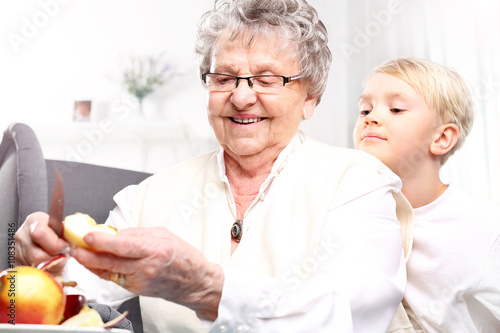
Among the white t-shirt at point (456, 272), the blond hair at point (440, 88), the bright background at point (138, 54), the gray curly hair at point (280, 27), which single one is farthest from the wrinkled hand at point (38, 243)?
the bright background at point (138, 54)

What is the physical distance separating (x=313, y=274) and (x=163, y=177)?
2.05ft

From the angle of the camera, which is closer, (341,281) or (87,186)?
(341,281)

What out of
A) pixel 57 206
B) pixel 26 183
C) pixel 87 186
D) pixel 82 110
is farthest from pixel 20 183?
pixel 82 110

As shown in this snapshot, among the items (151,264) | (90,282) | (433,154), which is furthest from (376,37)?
(151,264)

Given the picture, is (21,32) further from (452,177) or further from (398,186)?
(398,186)

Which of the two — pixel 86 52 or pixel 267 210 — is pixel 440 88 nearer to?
pixel 267 210

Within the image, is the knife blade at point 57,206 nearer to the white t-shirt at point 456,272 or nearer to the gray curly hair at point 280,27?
the gray curly hair at point 280,27

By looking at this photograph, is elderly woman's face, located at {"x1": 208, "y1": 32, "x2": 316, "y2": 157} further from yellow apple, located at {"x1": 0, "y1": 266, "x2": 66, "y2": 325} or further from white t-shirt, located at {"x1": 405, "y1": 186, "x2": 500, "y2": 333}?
yellow apple, located at {"x1": 0, "y1": 266, "x2": 66, "y2": 325}

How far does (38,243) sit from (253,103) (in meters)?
0.68

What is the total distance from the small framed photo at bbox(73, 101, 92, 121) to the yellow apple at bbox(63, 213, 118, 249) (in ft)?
11.6

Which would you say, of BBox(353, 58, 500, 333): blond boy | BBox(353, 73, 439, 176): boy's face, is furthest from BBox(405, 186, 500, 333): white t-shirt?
BBox(353, 73, 439, 176): boy's face

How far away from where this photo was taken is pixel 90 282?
1.48 metres

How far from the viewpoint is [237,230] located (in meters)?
1.44

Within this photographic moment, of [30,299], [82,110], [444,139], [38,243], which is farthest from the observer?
[82,110]
